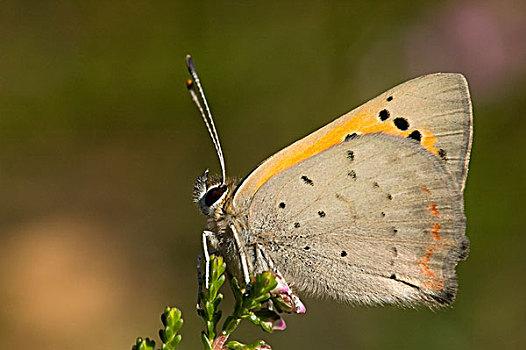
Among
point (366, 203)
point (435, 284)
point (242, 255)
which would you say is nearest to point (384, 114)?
point (366, 203)

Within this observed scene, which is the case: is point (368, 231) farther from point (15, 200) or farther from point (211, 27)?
point (15, 200)

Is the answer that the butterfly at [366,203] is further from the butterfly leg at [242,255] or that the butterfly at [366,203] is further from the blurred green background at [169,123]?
the blurred green background at [169,123]

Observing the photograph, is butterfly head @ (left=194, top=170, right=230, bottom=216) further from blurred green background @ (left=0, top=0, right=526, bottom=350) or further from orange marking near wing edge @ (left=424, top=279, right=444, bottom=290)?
blurred green background @ (left=0, top=0, right=526, bottom=350)

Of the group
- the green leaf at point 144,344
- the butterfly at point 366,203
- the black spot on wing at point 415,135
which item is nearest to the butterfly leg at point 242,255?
the butterfly at point 366,203

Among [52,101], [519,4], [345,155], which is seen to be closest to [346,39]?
[519,4]

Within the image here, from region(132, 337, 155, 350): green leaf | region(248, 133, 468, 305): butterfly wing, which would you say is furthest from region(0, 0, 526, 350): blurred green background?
region(132, 337, 155, 350): green leaf

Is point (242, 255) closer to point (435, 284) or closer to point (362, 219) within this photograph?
point (362, 219)

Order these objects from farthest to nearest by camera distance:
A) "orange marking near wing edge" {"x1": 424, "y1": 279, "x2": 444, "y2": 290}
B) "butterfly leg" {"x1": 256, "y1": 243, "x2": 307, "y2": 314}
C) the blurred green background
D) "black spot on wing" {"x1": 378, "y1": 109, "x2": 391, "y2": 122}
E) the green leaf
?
the blurred green background < "black spot on wing" {"x1": 378, "y1": 109, "x2": 391, "y2": 122} < "orange marking near wing edge" {"x1": 424, "y1": 279, "x2": 444, "y2": 290} < "butterfly leg" {"x1": 256, "y1": 243, "x2": 307, "y2": 314} < the green leaf
